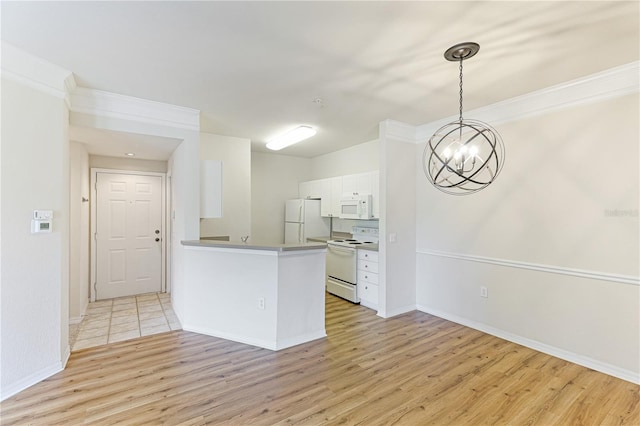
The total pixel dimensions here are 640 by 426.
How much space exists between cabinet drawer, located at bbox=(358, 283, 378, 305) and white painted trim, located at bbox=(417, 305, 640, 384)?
33.7 inches

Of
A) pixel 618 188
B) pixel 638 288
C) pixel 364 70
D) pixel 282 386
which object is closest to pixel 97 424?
pixel 282 386

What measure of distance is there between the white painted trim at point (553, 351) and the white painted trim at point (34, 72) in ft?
Answer: 15.6

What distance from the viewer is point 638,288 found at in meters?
2.52

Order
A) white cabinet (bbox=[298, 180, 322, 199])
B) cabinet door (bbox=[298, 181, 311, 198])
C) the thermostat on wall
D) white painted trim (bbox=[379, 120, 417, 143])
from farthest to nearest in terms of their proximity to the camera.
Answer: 1. cabinet door (bbox=[298, 181, 311, 198])
2. white cabinet (bbox=[298, 180, 322, 199])
3. white painted trim (bbox=[379, 120, 417, 143])
4. the thermostat on wall

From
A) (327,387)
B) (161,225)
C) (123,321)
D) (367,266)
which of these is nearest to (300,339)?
(327,387)

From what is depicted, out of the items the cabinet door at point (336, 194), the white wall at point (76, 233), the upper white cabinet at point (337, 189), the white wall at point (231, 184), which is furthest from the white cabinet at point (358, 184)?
the white wall at point (76, 233)

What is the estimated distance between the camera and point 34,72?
2.38 metres

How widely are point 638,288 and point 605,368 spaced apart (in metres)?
0.77

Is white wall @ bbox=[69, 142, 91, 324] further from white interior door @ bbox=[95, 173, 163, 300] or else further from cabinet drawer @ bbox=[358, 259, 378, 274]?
cabinet drawer @ bbox=[358, 259, 378, 274]

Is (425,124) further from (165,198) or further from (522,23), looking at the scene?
(165,198)

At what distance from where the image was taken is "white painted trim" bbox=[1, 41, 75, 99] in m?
2.22

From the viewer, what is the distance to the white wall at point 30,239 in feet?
7.43

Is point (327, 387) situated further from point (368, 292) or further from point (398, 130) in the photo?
point (398, 130)

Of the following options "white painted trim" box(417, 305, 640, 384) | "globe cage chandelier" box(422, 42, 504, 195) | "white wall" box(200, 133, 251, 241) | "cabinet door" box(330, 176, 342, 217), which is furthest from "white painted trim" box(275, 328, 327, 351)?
"cabinet door" box(330, 176, 342, 217)
